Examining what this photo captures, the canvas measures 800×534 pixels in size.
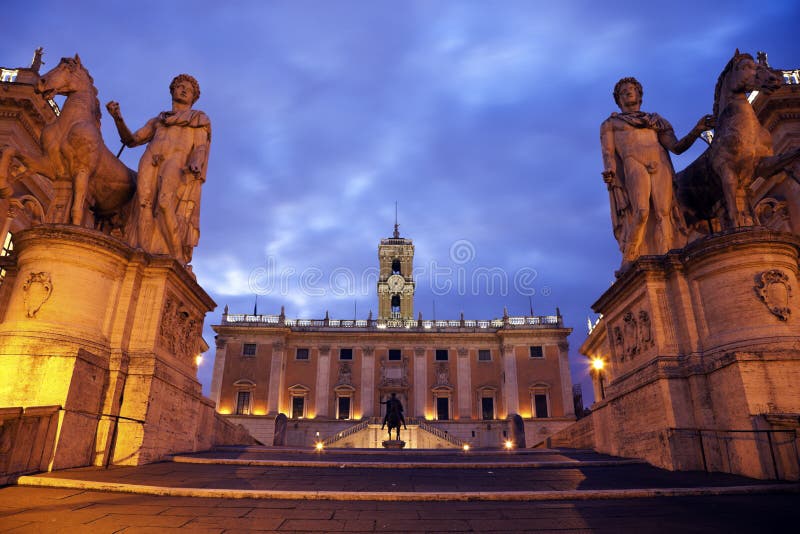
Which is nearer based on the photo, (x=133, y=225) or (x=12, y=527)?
(x=12, y=527)

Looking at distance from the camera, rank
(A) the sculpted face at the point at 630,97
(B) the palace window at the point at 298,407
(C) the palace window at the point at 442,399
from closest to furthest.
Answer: (A) the sculpted face at the point at 630,97 < (B) the palace window at the point at 298,407 < (C) the palace window at the point at 442,399

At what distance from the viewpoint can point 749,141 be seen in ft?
27.4

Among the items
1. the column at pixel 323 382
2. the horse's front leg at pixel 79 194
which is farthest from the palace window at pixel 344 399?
the horse's front leg at pixel 79 194

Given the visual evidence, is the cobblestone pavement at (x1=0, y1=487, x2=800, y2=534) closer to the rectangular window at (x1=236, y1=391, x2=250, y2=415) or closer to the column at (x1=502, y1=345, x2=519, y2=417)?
the column at (x1=502, y1=345, x2=519, y2=417)

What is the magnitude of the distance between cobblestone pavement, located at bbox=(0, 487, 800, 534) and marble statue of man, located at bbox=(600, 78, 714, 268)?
521cm

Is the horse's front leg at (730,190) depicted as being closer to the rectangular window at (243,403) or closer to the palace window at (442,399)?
the palace window at (442,399)

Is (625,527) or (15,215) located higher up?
(15,215)

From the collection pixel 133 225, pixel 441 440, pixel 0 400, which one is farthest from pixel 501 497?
pixel 441 440

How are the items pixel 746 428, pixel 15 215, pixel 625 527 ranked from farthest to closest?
pixel 15 215
pixel 746 428
pixel 625 527

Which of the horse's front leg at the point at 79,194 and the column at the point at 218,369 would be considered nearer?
the horse's front leg at the point at 79,194

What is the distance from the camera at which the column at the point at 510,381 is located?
139 ft

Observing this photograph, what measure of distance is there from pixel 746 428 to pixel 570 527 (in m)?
4.18

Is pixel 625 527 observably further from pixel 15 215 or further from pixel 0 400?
pixel 15 215

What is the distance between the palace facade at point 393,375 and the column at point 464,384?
9 centimetres
